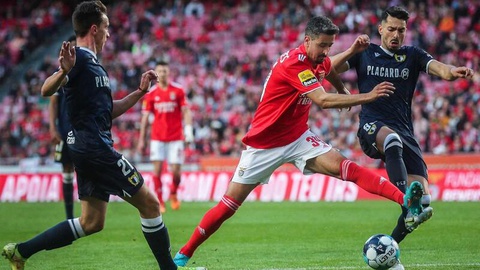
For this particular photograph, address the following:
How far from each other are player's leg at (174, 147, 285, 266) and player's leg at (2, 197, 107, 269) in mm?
1028

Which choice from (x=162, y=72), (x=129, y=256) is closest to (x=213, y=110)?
(x=162, y=72)

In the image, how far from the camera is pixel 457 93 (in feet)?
82.3

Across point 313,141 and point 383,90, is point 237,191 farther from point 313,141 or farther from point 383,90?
point 383,90

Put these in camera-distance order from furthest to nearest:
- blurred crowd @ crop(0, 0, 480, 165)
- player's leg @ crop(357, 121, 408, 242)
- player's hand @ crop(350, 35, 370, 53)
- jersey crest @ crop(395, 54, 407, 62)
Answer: blurred crowd @ crop(0, 0, 480, 165), jersey crest @ crop(395, 54, 407, 62), player's hand @ crop(350, 35, 370, 53), player's leg @ crop(357, 121, 408, 242)

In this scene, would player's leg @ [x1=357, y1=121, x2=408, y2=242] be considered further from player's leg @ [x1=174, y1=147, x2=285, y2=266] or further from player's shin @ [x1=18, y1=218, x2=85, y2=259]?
player's shin @ [x1=18, y1=218, x2=85, y2=259]

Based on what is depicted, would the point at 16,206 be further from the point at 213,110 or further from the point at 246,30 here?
the point at 246,30

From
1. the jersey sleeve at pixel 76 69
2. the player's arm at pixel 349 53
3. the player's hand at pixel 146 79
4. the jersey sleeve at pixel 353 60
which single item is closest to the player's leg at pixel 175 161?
the jersey sleeve at pixel 353 60

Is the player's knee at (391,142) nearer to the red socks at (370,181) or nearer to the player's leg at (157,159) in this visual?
the red socks at (370,181)

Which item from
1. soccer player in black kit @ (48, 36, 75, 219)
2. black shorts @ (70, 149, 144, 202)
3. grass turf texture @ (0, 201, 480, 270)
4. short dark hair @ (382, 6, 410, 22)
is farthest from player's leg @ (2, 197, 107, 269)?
soccer player in black kit @ (48, 36, 75, 219)

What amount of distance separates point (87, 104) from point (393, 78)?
3.74 meters

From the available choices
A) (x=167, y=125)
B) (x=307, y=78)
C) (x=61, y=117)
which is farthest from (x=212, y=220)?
(x=167, y=125)

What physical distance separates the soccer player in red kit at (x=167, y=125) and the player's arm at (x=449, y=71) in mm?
8445

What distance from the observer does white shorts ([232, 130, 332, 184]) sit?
8.43 meters

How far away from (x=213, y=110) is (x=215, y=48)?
4345 mm
